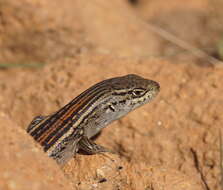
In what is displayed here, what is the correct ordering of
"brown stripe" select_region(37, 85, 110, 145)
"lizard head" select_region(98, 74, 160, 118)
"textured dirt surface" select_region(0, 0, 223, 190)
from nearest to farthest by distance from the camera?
"textured dirt surface" select_region(0, 0, 223, 190), "brown stripe" select_region(37, 85, 110, 145), "lizard head" select_region(98, 74, 160, 118)

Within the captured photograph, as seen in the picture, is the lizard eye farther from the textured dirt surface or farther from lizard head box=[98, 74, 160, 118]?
the textured dirt surface

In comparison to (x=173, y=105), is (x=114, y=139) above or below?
below

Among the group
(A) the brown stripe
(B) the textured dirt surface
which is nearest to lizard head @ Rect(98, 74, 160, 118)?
(A) the brown stripe

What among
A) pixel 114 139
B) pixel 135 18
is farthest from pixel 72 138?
pixel 135 18

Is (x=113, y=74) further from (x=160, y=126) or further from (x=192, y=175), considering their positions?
(x=192, y=175)

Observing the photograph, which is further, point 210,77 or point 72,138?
point 210,77
